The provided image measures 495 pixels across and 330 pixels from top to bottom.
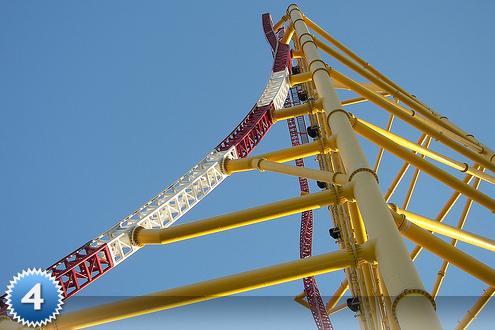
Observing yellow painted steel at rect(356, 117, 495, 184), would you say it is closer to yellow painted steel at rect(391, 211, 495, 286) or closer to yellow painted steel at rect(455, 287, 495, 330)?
yellow painted steel at rect(455, 287, 495, 330)

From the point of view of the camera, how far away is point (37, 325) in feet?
13.5

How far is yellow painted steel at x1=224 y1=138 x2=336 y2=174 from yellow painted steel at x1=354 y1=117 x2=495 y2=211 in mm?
558

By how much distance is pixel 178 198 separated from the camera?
13.7 meters

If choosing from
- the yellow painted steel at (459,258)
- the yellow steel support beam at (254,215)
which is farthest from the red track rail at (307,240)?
the yellow painted steel at (459,258)

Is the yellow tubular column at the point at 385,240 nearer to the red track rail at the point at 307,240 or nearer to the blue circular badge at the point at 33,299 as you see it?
the blue circular badge at the point at 33,299

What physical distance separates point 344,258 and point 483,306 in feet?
20.7

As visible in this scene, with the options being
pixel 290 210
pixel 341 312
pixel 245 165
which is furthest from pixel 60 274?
pixel 290 210

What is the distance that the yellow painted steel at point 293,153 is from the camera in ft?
23.9

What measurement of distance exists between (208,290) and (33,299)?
1.47m

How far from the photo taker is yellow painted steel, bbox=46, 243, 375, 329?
423cm

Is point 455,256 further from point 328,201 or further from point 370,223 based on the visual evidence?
point 328,201

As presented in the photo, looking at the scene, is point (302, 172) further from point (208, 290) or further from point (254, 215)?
point (208, 290)

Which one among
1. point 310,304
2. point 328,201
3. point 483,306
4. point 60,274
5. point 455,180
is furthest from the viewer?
point 310,304

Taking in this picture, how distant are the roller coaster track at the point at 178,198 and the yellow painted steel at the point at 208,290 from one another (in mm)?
7391
